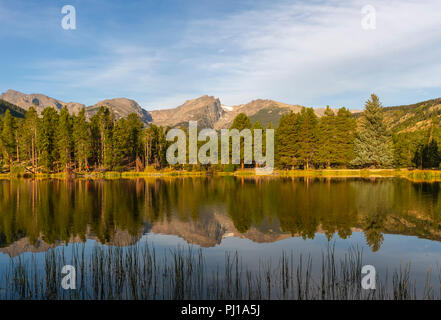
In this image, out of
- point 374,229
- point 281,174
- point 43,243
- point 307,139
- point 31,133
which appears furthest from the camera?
point 31,133

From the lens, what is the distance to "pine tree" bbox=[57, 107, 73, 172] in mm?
78625

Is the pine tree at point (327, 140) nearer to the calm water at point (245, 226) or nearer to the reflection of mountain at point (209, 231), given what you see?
the calm water at point (245, 226)

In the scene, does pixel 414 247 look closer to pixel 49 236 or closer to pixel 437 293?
pixel 437 293

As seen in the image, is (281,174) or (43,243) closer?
(43,243)

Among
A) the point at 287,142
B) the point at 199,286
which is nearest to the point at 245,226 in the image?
the point at 199,286

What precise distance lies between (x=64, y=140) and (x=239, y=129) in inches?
1759

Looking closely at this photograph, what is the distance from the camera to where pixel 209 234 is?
19.2 metres

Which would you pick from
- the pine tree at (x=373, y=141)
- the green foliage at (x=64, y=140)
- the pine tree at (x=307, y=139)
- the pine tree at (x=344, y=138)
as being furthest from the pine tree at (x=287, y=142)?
the green foliage at (x=64, y=140)

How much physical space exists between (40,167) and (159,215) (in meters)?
75.4

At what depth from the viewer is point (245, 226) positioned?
21766 mm

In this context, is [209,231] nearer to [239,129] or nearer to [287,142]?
[287,142]

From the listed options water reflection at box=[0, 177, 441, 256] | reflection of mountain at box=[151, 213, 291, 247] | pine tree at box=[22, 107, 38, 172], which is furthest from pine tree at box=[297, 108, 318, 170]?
pine tree at box=[22, 107, 38, 172]

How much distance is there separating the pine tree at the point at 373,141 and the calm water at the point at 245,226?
45661mm

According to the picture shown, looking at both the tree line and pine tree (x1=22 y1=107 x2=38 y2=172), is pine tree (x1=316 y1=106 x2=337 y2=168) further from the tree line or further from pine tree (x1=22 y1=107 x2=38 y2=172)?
pine tree (x1=22 y1=107 x2=38 y2=172)
